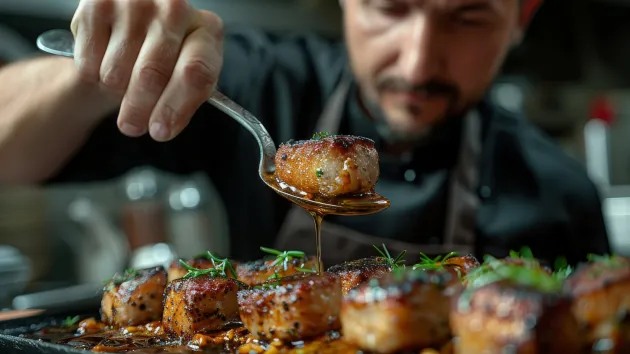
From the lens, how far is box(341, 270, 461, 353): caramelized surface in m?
1.02

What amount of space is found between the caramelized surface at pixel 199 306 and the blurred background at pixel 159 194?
1856mm

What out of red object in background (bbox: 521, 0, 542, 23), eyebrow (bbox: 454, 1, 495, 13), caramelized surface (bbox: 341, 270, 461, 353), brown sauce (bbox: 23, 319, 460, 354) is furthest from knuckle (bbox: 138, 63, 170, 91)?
red object in background (bbox: 521, 0, 542, 23)

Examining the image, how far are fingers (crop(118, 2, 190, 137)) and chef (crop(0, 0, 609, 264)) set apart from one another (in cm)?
96

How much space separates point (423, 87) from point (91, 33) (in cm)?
175

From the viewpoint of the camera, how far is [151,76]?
166cm

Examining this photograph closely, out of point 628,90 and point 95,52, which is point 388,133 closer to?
point 95,52

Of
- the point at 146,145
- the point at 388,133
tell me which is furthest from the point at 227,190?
the point at 388,133

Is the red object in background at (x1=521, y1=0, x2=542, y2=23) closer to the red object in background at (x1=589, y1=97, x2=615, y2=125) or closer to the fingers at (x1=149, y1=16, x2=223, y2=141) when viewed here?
the fingers at (x1=149, y1=16, x2=223, y2=141)

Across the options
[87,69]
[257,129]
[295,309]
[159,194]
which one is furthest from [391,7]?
[159,194]

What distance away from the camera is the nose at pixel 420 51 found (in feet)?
9.33

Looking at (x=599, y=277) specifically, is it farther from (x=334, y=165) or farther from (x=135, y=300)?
(x=135, y=300)

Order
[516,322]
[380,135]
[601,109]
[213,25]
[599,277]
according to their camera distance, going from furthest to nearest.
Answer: [601,109]
[380,135]
[213,25]
[599,277]
[516,322]

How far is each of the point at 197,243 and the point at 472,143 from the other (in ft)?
8.81

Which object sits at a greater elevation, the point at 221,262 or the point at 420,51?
the point at 420,51
